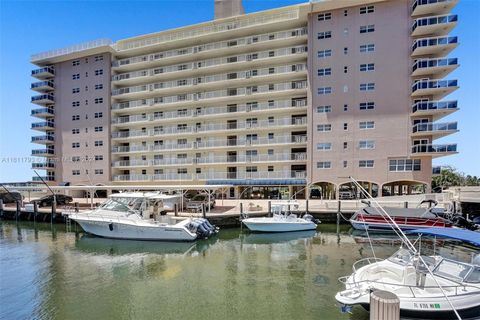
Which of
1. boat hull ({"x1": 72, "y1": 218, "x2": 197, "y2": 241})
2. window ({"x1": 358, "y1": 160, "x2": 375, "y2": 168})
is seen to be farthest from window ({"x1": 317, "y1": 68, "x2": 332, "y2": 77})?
boat hull ({"x1": 72, "y1": 218, "x2": 197, "y2": 241})

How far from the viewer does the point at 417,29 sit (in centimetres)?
3516

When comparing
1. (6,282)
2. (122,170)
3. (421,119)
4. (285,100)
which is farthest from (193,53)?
(6,282)

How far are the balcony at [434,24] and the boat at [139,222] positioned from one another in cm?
3528

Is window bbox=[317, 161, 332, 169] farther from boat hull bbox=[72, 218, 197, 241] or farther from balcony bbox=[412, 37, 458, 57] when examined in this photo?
boat hull bbox=[72, 218, 197, 241]

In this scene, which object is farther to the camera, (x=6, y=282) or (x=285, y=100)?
(x=285, y=100)

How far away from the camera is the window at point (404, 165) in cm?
3528

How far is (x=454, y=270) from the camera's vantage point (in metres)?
10.6

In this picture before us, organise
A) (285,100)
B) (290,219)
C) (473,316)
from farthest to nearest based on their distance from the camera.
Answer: (285,100) → (290,219) → (473,316)

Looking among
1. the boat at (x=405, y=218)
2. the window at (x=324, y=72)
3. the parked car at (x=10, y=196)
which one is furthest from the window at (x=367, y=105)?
the parked car at (x=10, y=196)

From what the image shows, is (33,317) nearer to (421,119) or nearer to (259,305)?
(259,305)

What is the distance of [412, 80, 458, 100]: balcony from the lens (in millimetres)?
34062

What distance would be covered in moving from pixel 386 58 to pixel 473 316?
117ft

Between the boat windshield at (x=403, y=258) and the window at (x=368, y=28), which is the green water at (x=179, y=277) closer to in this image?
the boat windshield at (x=403, y=258)

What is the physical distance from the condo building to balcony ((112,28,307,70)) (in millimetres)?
216
